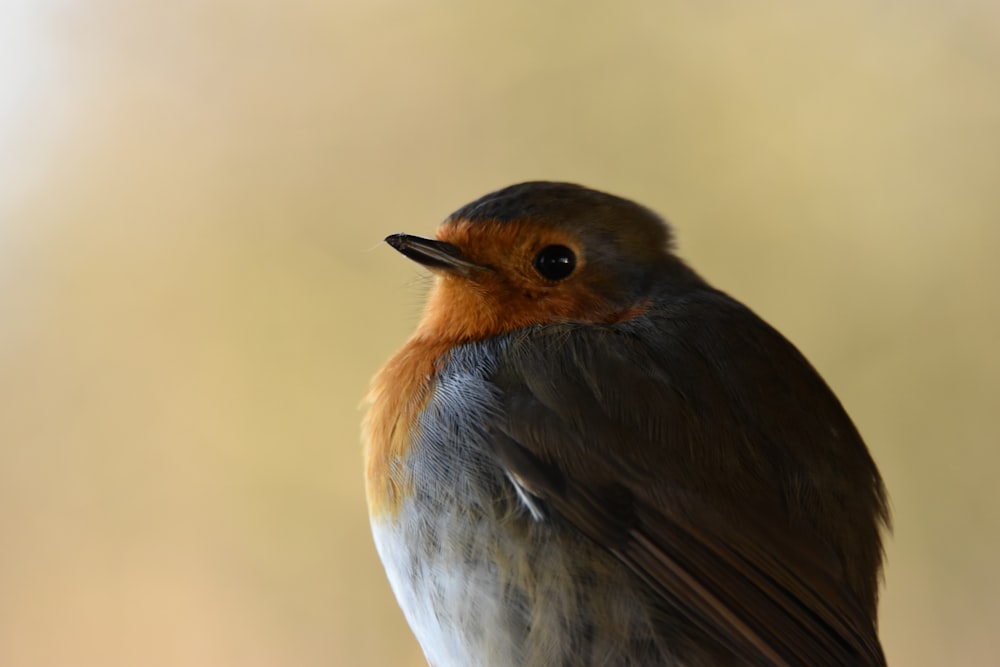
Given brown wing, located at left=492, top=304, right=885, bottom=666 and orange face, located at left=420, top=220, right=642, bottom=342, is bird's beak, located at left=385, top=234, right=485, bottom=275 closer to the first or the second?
orange face, located at left=420, top=220, right=642, bottom=342

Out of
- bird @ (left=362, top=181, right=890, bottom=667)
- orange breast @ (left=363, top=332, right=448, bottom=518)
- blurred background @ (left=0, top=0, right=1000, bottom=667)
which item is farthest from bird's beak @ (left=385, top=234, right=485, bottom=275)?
blurred background @ (left=0, top=0, right=1000, bottom=667)

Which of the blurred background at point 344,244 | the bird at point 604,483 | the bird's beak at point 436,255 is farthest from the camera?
the blurred background at point 344,244

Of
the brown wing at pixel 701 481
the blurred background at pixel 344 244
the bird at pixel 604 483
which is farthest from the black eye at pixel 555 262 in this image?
the blurred background at pixel 344 244

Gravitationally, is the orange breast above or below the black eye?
below

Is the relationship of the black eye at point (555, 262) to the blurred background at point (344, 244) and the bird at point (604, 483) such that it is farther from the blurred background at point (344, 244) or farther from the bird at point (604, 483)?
the blurred background at point (344, 244)

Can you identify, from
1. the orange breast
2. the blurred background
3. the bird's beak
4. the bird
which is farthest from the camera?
the blurred background

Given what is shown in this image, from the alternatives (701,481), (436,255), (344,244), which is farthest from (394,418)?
(344,244)

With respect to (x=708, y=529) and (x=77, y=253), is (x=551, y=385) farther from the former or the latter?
(x=77, y=253)

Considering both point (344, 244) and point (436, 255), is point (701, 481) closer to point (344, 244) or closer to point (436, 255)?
A: point (436, 255)
